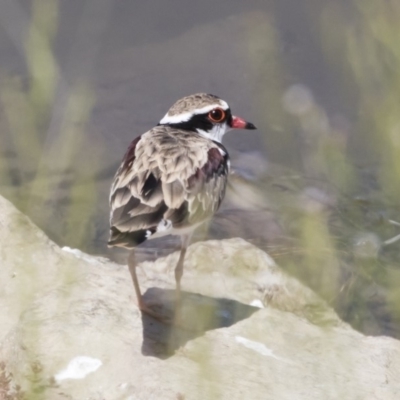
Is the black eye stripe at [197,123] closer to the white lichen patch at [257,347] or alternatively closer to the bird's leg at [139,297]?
the bird's leg at [139,297]

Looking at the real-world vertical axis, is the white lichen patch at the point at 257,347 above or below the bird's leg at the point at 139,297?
below

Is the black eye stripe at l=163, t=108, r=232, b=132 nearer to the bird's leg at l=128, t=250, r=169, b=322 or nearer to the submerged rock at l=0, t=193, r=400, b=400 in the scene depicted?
Result: the submerged rock at l=0, t=193, r=400, b=400

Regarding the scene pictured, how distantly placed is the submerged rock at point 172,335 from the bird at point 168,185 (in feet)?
1.11

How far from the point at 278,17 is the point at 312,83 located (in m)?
1.32

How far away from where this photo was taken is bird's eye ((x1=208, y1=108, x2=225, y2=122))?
7.46 m

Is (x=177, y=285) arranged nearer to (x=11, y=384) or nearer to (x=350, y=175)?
(x=11, y=384)

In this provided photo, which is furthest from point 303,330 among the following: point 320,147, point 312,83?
point 312,83

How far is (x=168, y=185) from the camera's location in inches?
245

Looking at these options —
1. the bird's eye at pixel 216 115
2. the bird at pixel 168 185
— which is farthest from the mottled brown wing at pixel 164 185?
the bird's eye at pixel 216 115

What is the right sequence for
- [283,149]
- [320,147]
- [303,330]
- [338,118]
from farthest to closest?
[338,118], [303,330], [320,147], [283,149]

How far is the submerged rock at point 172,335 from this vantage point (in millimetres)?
5457

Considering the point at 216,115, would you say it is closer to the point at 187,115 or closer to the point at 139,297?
the point at 187,115

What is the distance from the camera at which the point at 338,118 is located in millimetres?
10203

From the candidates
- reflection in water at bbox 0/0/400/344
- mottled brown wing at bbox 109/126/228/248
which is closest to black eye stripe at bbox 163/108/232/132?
mottled brown wing at bbox 109/126/228/248
